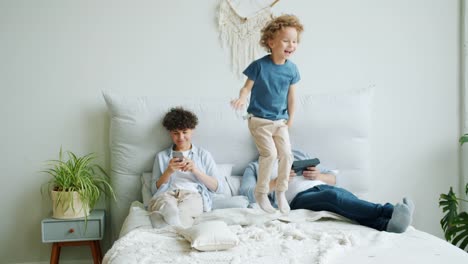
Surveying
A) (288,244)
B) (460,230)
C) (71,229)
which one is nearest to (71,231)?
(71,229)

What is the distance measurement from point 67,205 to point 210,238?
4.08 feet

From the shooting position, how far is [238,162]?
329 cm

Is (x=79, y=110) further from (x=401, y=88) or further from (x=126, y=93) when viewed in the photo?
(x=401, y=88)

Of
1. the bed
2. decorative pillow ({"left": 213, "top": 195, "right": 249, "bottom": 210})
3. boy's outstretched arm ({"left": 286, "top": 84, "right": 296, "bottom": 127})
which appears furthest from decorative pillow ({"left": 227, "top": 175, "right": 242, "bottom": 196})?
boy's outstretched arm ({"left": 286, "top": 84, "right": 296, "bottom": 127})

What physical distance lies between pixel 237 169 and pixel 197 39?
0.84 m

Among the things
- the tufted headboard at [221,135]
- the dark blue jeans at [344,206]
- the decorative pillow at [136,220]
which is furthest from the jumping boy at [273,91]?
the tufted headboard at [221,135]

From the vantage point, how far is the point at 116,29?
343 centimetres

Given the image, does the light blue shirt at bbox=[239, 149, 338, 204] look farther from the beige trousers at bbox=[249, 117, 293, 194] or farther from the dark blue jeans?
the beige trousers at bbox=[249, 117, 293, 194]

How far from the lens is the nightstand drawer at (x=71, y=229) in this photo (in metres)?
3.11

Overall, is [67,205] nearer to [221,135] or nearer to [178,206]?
[178,206]

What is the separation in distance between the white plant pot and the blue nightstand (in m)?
0.03

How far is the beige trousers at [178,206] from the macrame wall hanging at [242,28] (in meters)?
0.96

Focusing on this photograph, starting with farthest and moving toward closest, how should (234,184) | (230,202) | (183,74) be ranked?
(183,74) < (234,184) < (230,202)

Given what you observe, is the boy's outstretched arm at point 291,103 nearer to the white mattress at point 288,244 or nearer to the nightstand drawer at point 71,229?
the white mattress at point 288,244
